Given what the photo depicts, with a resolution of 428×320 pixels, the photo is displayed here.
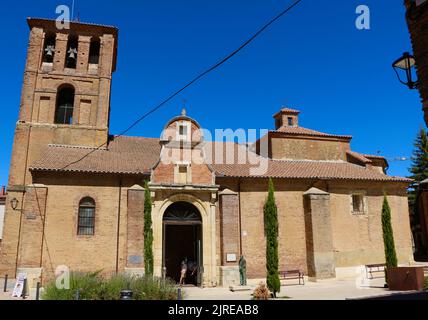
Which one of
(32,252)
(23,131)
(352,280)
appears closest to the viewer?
(32,252)

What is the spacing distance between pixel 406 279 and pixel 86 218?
633 inches

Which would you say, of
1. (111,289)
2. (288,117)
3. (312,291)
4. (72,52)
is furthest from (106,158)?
(288,117)

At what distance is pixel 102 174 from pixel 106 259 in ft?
15.2

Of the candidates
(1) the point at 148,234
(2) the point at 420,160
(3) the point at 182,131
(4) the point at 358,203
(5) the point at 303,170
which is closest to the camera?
(1) the point at 148,234

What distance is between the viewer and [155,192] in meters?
20.8

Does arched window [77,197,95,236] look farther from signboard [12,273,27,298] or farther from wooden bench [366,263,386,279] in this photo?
wooden bench [366,263,386,279]

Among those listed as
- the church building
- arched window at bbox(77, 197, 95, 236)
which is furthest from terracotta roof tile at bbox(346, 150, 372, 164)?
arched window at bbox(77, 197, 95, 236)

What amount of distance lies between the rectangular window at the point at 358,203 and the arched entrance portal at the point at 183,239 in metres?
10.6

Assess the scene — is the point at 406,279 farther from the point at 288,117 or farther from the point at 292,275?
the point at 288,117

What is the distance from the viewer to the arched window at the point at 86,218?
20.3 metres

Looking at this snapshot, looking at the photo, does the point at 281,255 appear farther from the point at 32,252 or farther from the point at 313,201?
the point at 32,252

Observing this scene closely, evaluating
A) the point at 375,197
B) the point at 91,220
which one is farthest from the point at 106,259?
the point at 375,197

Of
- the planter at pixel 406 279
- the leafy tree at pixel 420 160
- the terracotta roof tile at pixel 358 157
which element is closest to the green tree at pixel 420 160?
the leafy tree at pixel 420 160

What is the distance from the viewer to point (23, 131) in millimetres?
23375
